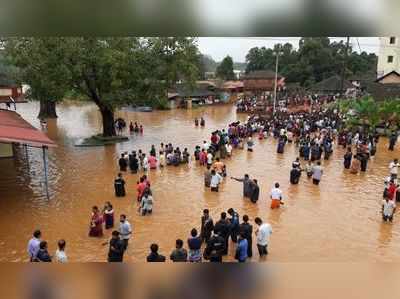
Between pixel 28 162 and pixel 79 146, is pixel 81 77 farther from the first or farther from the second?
pixel 28 162

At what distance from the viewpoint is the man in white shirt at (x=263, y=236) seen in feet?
31.7

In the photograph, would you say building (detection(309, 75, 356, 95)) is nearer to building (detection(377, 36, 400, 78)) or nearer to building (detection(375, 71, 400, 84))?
building (detection(377, 36, 400, 78))

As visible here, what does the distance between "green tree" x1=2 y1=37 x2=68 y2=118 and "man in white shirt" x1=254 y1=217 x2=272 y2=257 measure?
17.1m

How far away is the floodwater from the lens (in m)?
10.7

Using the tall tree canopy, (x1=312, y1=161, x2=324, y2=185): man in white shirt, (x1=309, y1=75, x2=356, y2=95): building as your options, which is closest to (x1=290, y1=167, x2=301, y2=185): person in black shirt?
(x1=312, y1=161, x2=324, y2=185): man in white shirt

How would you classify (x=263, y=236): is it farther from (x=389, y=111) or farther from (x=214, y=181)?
(x=389, y=111)

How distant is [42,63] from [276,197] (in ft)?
53.9

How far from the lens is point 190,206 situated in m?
13.8

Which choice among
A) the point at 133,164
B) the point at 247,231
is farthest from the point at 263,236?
the point at 133,164

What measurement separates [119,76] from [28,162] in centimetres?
770

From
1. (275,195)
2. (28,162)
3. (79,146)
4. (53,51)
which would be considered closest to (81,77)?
(53,51)
